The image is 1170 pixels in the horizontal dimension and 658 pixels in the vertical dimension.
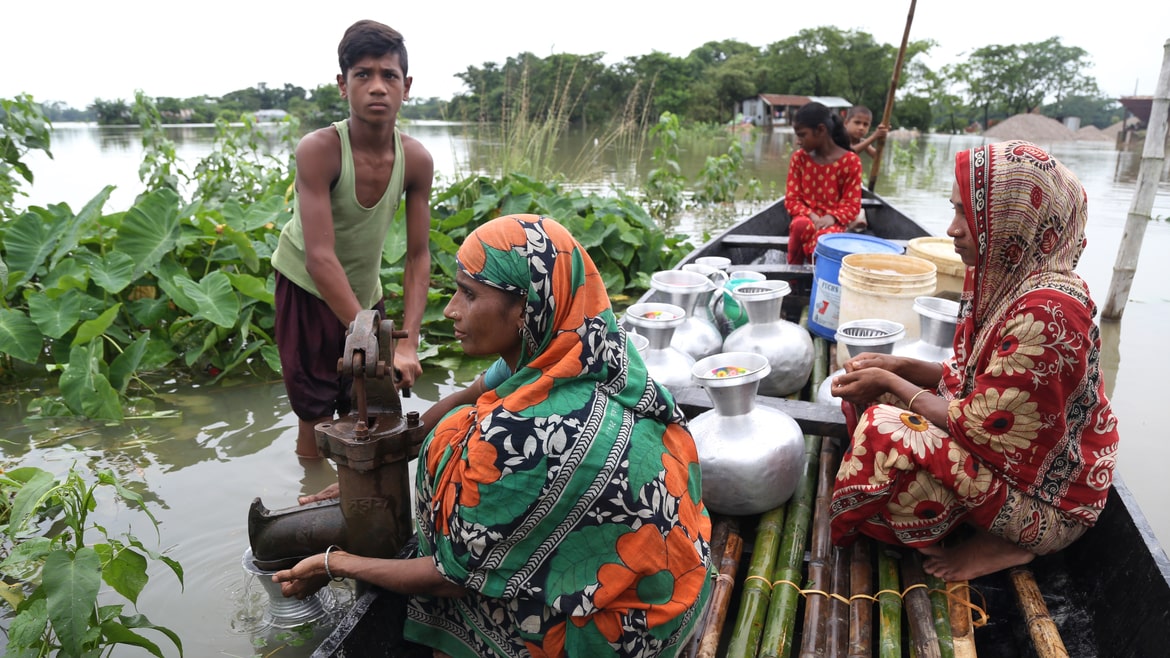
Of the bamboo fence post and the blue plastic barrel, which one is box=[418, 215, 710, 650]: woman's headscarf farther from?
the bamboo fence post

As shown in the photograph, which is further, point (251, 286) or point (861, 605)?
point (251, 286)

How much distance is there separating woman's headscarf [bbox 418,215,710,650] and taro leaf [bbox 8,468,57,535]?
42.4 inches

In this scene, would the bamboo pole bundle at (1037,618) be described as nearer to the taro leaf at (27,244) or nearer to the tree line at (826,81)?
the taro leaf at (27,244)

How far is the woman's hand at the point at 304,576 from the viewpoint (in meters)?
1.55

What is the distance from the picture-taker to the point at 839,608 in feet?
6.15

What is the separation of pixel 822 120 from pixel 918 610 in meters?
3.77

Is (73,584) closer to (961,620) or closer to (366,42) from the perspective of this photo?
(366,42)

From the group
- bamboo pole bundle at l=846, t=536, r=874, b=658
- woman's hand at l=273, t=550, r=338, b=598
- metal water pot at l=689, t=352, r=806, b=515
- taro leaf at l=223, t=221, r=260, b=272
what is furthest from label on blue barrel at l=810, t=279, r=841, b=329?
taro leaf at l=223, t=221, r=260, b=272

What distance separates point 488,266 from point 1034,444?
139 cm

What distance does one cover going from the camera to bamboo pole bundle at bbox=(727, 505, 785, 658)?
1737 mm

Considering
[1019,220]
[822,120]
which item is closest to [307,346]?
[1019,220]

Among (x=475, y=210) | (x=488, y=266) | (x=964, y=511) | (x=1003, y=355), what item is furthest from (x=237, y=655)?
(x=475, y=210)

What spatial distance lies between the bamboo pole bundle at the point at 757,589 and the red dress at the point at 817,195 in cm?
292

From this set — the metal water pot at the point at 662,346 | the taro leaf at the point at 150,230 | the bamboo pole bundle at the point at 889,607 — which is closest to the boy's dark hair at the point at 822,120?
the metal water pot at the point at 662,346
